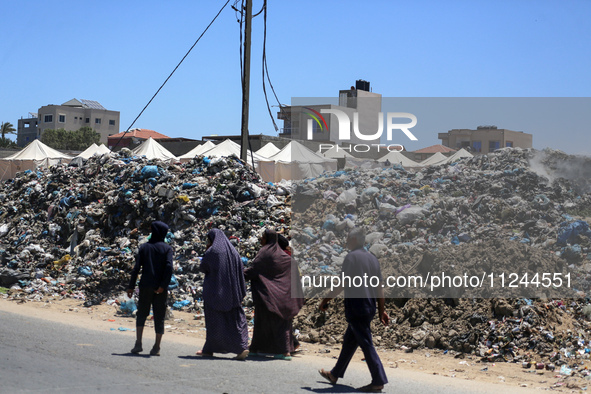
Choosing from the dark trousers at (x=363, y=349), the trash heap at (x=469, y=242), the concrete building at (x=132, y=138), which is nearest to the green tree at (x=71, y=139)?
the concrete building at (x=132, y=138)

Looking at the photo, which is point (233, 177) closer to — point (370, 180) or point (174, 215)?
point (174, 215)

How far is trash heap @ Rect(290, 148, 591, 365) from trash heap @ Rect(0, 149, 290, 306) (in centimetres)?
109

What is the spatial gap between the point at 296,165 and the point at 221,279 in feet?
60.3

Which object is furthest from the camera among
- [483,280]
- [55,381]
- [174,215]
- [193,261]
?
[174,215]

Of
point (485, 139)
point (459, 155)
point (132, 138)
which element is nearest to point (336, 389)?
point (485, 139)

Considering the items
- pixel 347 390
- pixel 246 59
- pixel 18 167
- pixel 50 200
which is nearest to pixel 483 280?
pixel 347 390

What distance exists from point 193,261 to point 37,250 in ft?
13.5

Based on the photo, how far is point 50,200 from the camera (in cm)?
1580

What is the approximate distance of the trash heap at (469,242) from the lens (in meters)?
7.75

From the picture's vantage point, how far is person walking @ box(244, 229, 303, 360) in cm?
688

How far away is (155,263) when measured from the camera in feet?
21.8

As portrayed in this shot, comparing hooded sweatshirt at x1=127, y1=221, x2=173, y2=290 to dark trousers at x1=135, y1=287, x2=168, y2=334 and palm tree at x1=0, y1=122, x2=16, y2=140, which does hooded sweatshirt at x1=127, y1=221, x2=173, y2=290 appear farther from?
palm tree at x1=0, y1=122, x2=16, y2=140

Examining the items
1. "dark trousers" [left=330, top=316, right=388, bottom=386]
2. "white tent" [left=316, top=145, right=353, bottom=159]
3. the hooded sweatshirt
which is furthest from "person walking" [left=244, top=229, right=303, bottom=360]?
"white tent" [left=316, top=145, right=353, bottom=159]

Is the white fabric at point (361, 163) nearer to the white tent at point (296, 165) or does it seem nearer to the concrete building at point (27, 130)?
the white tent at point (296, 165)
